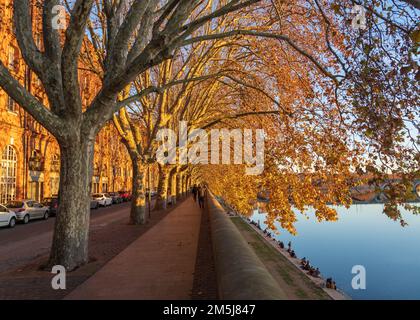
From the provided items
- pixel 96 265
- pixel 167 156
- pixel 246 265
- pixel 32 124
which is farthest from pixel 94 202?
pixel 246 265

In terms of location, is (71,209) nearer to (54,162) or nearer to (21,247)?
(21,247)

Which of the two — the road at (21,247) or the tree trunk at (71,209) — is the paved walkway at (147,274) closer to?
the tree trunk at (71,209)

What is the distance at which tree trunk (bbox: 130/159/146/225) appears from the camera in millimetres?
18719

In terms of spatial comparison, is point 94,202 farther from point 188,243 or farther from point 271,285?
point 271,285

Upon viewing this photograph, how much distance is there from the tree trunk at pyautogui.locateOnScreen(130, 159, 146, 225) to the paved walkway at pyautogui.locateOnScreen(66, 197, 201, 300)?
4.86 metres

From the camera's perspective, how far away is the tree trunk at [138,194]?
18719 mm

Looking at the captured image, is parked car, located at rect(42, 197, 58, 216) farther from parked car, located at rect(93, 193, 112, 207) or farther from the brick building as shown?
parked car, located at rect(93, 193, 112, 207)

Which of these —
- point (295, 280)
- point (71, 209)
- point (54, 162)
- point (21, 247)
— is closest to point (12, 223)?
point (21, 247)

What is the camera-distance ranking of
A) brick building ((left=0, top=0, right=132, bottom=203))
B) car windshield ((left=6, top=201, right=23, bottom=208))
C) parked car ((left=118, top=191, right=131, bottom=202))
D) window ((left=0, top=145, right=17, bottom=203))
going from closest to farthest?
car windshield ((left=6, top=201, right=23, bottom=208)), brick building ((left=0, top=0, right=132, bottom=203)), window ((left=0, top=145, right=17, bottom=203)), parked car ((left=118, top=191, right=131, bottom=202))

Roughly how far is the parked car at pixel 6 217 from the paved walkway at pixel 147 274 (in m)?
11.0

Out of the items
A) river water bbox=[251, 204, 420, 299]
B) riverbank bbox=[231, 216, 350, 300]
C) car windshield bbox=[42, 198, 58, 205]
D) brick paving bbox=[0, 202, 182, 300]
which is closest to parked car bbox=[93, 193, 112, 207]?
car windshield bbox=[42, 198, 58, 205]

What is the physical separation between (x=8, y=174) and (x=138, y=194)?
18.6 metres

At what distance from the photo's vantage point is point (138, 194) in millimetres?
18656

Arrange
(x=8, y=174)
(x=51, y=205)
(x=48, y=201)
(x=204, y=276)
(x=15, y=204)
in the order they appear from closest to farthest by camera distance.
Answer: (x=204, y=276)
(x=15, y=204)
(x=51, y=205)
(x=48, y=201)
(x=8, y=174)
